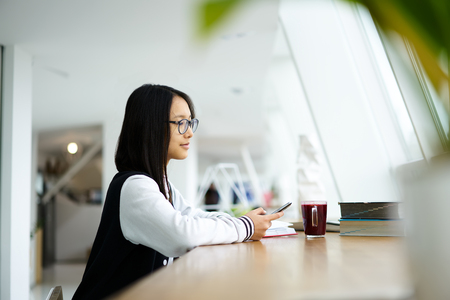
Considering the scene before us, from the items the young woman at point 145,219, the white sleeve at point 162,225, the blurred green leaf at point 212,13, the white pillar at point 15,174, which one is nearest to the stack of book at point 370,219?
the young woman at point 145,219

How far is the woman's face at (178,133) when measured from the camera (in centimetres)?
145

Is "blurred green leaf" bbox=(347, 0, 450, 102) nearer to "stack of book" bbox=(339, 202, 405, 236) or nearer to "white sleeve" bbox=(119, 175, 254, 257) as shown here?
"white sleeve" bbox=(119, 175, 254, 257)

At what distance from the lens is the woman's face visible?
4.76 feet

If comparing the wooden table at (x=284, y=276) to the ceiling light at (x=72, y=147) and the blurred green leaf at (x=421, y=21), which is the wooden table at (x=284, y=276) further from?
the ceiling light at (x=72, y=147)

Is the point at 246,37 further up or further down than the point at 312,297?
further up

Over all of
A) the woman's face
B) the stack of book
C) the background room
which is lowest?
the stack of book

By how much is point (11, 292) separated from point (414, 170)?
3.65 metres

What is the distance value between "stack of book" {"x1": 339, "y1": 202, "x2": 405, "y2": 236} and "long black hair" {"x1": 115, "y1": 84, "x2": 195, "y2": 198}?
0.62 m

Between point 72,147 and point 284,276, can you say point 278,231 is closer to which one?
point 284,276

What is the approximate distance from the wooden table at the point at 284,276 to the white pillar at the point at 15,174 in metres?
2.97

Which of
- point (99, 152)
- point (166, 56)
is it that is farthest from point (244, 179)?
point (166, 56)

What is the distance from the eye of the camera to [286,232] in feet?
4.57

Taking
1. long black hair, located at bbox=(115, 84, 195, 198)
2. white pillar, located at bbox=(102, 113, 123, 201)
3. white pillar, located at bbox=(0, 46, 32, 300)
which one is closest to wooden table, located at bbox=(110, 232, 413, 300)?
long black hair, located at bbox=(115, 84, 195, 198)

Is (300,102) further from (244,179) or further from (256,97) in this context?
(244,179)
